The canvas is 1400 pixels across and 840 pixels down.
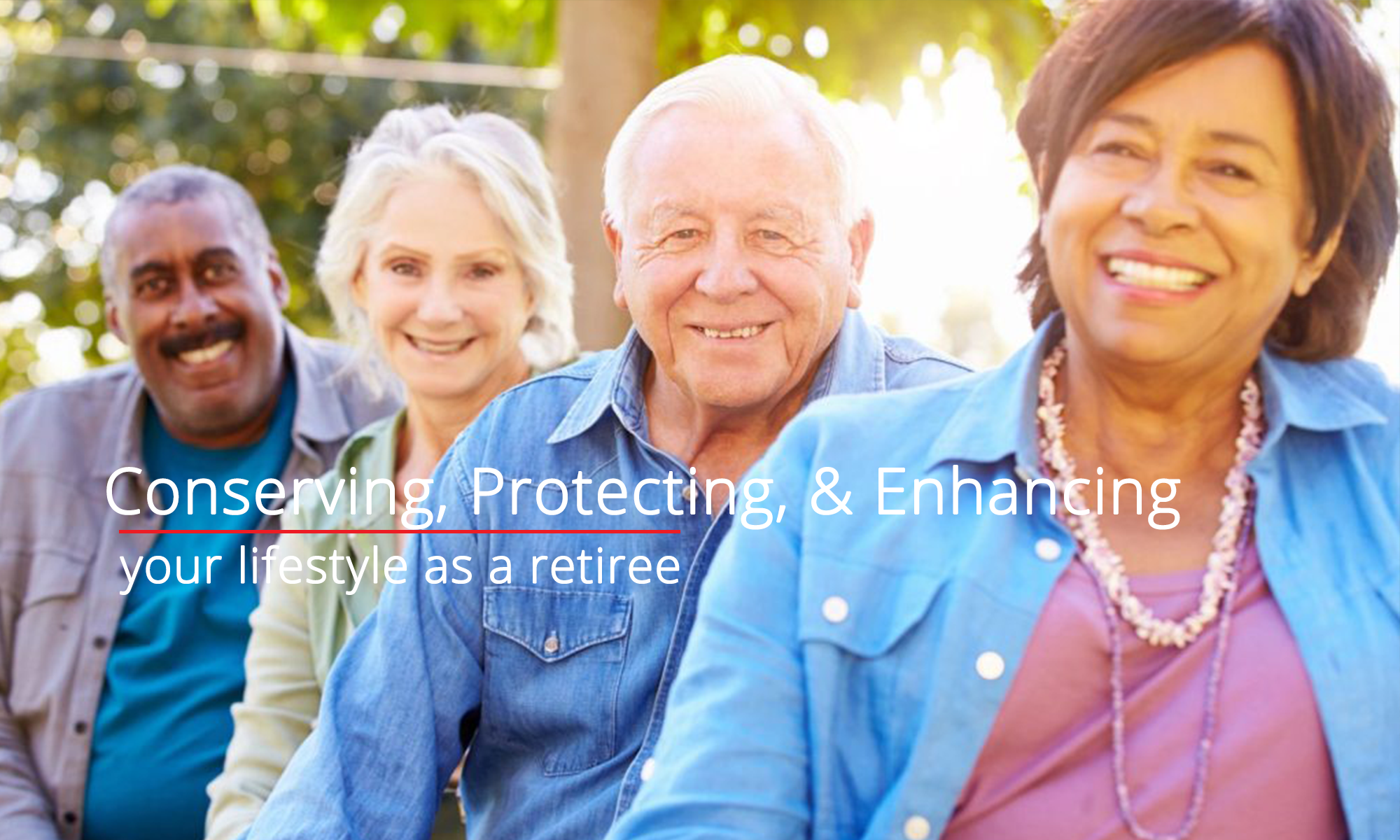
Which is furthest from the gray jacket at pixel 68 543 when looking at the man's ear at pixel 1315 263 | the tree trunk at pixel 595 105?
the man's ear at pixel 1315 263

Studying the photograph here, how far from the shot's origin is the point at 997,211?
191 inches

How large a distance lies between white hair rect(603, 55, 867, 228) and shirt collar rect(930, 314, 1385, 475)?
61cm

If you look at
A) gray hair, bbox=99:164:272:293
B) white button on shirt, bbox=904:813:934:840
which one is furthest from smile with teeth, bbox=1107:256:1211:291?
gray hair, bbox=99:164:272:293

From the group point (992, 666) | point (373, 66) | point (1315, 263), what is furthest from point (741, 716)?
point (373, 66)

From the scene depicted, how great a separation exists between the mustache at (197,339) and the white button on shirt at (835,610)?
2255mm

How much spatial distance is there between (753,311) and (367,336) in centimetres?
140

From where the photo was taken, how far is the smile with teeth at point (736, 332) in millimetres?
2600

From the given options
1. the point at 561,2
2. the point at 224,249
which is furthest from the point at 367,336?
the point at 561,2

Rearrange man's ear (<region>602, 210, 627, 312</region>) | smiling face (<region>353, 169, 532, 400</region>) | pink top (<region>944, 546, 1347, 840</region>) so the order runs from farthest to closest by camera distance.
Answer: smiling face (<region>353, 169, 532, 400</region>)
man's ear (<region>602, 210, 627, 312</region>)
pink top (<region>944, 546, 1347, 840</region>)

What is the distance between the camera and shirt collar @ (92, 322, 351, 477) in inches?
151

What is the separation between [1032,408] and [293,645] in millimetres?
1699

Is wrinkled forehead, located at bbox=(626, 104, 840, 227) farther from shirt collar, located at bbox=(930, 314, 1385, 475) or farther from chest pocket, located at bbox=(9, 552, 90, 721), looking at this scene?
chest pocket, located at bbox=(9, 552, 90, 721)

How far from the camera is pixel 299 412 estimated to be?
3.84 meters

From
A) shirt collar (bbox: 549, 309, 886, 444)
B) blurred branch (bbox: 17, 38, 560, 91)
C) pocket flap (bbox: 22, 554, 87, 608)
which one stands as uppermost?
blurred branch (bbox: 17, 38, 560, 91)
